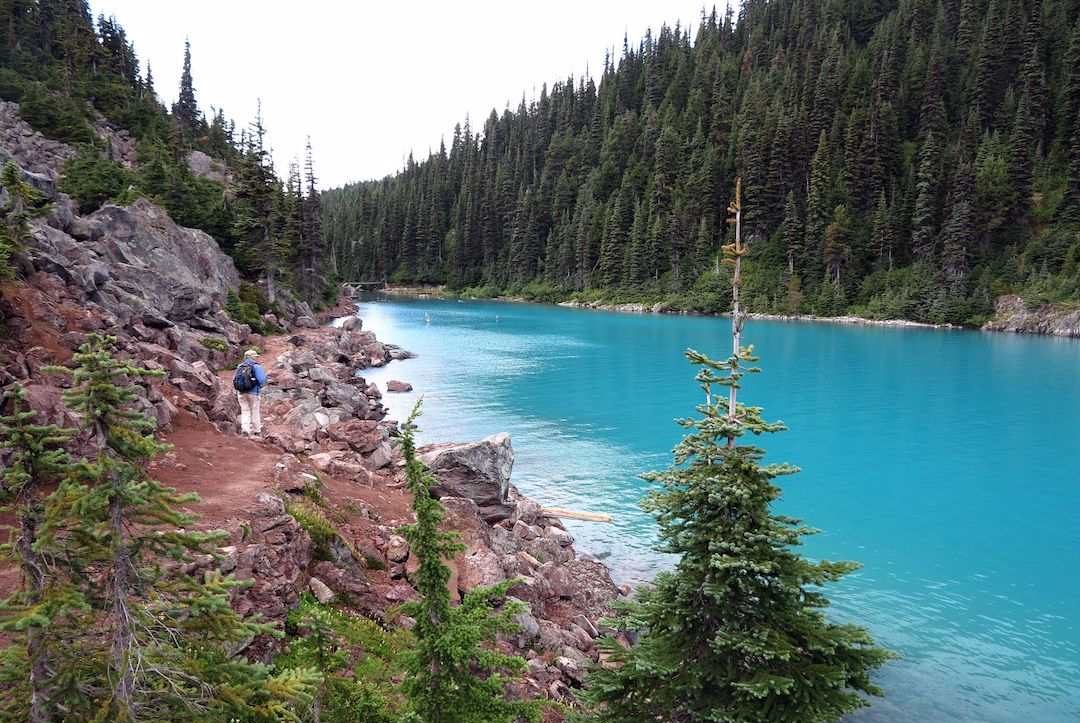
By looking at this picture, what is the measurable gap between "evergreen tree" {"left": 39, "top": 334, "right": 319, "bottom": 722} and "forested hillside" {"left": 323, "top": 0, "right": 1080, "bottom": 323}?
8578 centimetres

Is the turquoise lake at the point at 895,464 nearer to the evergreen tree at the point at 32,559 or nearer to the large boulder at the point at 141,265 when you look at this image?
the large boulder at the point at 141,265

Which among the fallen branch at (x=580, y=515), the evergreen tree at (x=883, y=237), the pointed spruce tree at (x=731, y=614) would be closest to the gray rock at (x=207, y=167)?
the fallen branch at (x=580, y=515)

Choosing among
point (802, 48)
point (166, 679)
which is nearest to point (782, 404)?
point (166, 679)

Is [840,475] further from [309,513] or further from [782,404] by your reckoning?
[309,513]

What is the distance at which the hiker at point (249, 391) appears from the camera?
719 inches

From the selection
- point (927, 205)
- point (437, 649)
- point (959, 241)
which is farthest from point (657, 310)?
point (437, 649)

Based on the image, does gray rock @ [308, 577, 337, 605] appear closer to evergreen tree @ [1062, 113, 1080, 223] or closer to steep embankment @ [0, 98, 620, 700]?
steep embankment @ [0, 98, 620, 700]

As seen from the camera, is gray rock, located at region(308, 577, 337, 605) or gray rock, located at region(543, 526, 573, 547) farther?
gray rock, located at region(543, 526, 573, 547)

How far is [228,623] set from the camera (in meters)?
5.27

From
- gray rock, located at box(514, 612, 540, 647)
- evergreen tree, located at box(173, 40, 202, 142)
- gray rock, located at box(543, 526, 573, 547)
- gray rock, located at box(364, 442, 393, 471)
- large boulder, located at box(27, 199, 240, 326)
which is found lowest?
gray rock, located at box(543, 526, 573, 547)

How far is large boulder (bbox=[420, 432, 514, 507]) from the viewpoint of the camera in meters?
18.4

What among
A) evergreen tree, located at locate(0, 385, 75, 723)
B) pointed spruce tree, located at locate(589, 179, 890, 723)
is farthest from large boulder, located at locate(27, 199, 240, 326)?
pointed spruce tree, located at locate(589, 179, 890, 723)

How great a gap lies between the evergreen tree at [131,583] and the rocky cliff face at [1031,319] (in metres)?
82.9

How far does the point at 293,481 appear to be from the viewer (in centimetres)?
1398
